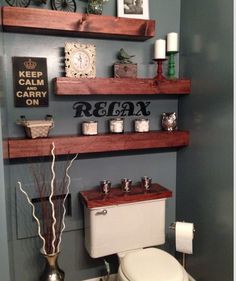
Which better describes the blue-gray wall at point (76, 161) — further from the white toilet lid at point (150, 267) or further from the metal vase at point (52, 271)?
the white toilet lid at point (150, 267)

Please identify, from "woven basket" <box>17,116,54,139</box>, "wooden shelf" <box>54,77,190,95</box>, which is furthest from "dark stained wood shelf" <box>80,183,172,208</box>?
"wooden shelf" <box>54,77,190,95</box>

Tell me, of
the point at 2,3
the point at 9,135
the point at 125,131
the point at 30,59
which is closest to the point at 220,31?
the point at 125,131

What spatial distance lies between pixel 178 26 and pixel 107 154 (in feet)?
3.33

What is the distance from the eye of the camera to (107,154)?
190cm

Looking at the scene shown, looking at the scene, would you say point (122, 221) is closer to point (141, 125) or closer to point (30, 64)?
point (141, 125)

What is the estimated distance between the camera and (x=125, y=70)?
1.78 metres

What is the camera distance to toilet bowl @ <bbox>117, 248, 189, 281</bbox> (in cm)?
145

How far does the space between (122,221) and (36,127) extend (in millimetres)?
783

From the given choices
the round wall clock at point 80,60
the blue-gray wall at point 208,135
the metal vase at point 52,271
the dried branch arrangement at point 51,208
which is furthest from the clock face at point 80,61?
the metal vase at point 52,271

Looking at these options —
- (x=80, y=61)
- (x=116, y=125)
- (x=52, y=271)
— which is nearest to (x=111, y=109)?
(x=116, y=125)

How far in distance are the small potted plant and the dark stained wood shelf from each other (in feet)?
2.46

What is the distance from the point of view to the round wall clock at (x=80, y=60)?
1651 mm

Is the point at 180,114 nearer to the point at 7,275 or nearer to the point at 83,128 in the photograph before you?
the point at 83,128

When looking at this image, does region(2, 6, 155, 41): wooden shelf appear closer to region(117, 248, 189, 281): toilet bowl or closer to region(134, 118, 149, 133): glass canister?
region(134, 118, 149, 133): glass canister
